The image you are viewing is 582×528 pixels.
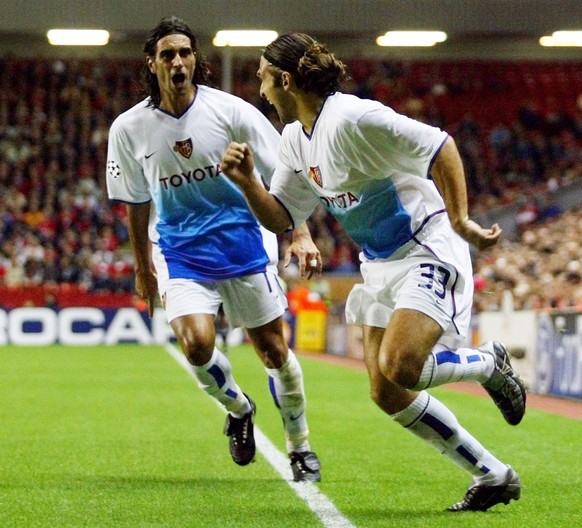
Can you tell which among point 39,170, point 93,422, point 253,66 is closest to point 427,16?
point 253,66

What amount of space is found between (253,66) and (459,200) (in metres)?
28.9

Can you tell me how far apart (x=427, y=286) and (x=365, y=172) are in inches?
21.8

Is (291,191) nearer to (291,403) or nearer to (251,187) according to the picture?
(251,187)

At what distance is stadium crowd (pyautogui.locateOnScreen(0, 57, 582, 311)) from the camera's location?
26.5 meters

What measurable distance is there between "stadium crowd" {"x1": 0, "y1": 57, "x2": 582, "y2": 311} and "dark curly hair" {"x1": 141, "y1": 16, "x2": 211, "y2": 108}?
16.4 meters

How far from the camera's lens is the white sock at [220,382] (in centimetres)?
630

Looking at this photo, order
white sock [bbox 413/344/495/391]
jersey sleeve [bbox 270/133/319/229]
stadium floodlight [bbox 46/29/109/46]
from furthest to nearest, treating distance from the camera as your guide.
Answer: stadium floodlight [bbox 46/29/109/46] → jersey sleeve [bbox 270/133/319/229] → white sock [bbox 413/344/495/391]

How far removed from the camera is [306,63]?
5109 millimetres

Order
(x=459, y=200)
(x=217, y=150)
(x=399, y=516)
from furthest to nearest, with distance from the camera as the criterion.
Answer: (x=217, y=150) < (x=399, y=516) < (x=459, y=200)

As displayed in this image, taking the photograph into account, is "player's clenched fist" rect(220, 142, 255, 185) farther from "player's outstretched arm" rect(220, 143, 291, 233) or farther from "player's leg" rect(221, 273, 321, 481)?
"player's leg" rect(221, 273, 321, 481)

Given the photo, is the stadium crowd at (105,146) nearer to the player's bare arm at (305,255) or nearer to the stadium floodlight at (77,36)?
the stadium floodlight at (77,36)

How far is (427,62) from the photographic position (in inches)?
1361

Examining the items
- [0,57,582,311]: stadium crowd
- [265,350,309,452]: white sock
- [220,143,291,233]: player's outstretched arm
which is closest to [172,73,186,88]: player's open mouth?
[220,143,291,233]: player's outstretched arm

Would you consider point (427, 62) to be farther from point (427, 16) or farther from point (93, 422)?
point (93, 422)
